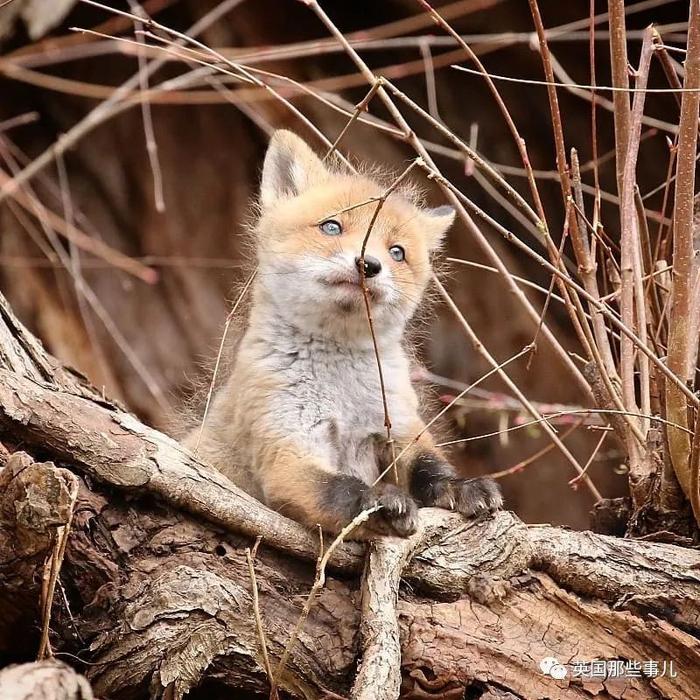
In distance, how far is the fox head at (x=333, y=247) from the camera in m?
2.74

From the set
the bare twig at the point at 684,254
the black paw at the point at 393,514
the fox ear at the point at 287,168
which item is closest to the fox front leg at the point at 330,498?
the black paw at the point at 393,514

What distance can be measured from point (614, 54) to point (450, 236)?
331 cm

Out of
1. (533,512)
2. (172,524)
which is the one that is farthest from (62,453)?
(533,512)

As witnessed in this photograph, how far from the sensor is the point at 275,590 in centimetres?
220

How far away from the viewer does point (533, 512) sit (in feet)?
19.7

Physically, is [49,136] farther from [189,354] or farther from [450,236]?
[450,236]

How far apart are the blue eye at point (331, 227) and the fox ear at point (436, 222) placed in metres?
0.45

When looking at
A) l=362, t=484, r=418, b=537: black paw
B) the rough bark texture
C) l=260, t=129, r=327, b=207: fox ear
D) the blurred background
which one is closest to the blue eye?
l=260, t=129, r=327, b=207: fox ear

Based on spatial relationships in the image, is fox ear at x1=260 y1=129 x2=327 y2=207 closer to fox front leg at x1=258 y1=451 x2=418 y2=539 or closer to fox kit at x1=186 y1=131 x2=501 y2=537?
fox kit at x1=186 y1=131 x2=501 y2=537

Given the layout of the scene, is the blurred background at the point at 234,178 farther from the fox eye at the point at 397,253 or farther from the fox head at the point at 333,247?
the fox eye at the point at 397,253

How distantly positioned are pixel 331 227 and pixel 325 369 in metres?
0.44

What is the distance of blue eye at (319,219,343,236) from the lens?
286 centimetres

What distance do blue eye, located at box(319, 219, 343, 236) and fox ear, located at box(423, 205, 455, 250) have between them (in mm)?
452

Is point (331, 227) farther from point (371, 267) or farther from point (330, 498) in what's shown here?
point (330, 498)
